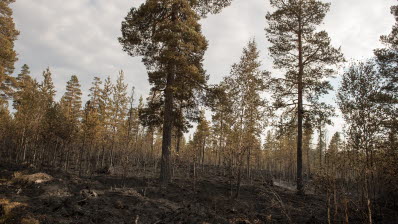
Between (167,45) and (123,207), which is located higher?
(167,45)

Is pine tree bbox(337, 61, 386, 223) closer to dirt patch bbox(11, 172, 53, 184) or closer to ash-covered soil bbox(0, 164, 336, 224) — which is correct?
ash-covered soil bbox(0, 164, 336, 224)

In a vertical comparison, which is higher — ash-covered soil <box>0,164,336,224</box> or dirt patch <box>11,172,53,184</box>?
dirt patch <box>11,172,53,184</box>

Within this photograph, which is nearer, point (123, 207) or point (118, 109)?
point (123, 207)

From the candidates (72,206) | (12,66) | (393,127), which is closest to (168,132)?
(72,206)

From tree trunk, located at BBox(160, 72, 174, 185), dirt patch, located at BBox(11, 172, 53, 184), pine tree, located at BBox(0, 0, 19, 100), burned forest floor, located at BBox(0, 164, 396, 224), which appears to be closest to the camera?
burned forest floor, located at BBox(0, 164, 396, 224)

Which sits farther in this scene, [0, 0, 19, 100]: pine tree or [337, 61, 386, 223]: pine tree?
[0, 0, 19, 100]: pine tree

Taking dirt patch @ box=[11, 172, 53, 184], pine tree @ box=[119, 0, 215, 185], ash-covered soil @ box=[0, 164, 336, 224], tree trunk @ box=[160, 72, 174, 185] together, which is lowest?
ash-covered soil @ box=[0, 164, 336, 224]

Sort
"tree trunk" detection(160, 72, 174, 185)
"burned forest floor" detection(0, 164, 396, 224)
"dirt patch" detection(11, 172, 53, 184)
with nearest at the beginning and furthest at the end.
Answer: "burned forest floor" detection(0, 164, 396, 224) < "dirt patch" detection(11, 172, 53, 184) < "tree trunk" detection(160, 72, 174, 185)

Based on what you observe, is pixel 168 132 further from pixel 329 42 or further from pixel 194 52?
pixel 329 42

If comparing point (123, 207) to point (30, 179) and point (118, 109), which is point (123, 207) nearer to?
point (30, 179)

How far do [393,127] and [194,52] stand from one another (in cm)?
1117

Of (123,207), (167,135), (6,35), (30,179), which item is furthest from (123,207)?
(6,35)

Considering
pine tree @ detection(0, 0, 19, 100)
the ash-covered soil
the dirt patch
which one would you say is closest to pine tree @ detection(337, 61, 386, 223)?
the ash-covered soil

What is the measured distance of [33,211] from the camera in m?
7.15
